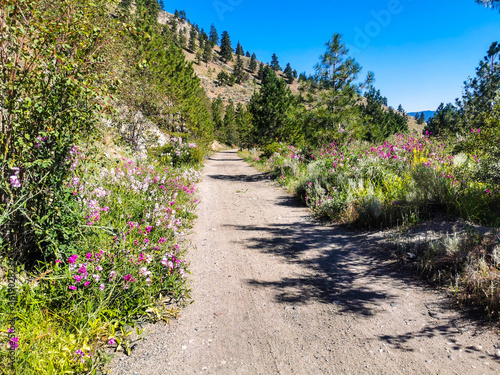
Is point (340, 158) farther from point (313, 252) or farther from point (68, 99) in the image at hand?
point (68, 99)

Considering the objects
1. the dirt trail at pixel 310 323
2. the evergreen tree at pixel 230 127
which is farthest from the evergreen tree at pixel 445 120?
the evergreen tree at pixel 230 127

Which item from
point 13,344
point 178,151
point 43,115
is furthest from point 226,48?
point 13,344

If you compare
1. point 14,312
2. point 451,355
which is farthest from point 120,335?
point 451,355

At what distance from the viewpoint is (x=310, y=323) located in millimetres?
2766

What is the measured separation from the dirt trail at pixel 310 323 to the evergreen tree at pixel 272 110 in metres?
15.9

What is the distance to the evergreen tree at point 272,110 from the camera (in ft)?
65.6

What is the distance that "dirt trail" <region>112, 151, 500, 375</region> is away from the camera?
2236 mm

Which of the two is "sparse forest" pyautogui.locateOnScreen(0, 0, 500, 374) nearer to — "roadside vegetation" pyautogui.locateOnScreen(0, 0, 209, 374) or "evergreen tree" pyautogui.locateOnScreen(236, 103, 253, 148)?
"roadside vegetation" pyautogui.locateOnScreen(0, 0, 209, 374)

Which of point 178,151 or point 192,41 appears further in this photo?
point 192,41

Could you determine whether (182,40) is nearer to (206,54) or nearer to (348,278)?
(206,54)

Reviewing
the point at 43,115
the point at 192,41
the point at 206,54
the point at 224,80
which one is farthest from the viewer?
the point at 192,41

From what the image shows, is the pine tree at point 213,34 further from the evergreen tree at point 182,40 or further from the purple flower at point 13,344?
the purple flower at point 13,344

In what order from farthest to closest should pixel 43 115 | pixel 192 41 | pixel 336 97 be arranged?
1. pixel 192 41
2. pixel 336 97
3. pixel 43 115

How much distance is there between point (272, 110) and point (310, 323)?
19.1 meters
